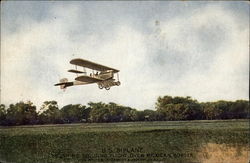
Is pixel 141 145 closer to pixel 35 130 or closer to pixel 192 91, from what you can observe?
pixel 192 91

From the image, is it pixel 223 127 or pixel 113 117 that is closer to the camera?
pixel 223 127

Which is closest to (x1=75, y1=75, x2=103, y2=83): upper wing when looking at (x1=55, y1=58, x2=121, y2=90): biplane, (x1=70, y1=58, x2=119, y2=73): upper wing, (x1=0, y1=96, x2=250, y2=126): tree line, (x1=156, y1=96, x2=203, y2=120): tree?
(x1=55, y1=58, x2=121, y2=90): biplane

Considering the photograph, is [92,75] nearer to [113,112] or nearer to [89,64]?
[89,64]

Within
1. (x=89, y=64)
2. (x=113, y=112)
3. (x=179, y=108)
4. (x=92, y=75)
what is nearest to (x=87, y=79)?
(x=92, y=75)

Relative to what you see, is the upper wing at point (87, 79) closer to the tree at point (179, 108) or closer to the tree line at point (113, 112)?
the tree line at point (113, 112)

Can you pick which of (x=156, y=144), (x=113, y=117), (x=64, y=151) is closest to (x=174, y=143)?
(x=156, y=144)

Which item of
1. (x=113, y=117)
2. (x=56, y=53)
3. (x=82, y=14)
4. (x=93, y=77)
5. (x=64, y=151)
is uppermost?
(x=82, y=14)

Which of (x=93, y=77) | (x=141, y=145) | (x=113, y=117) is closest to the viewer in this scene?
(x=141, y=145)
